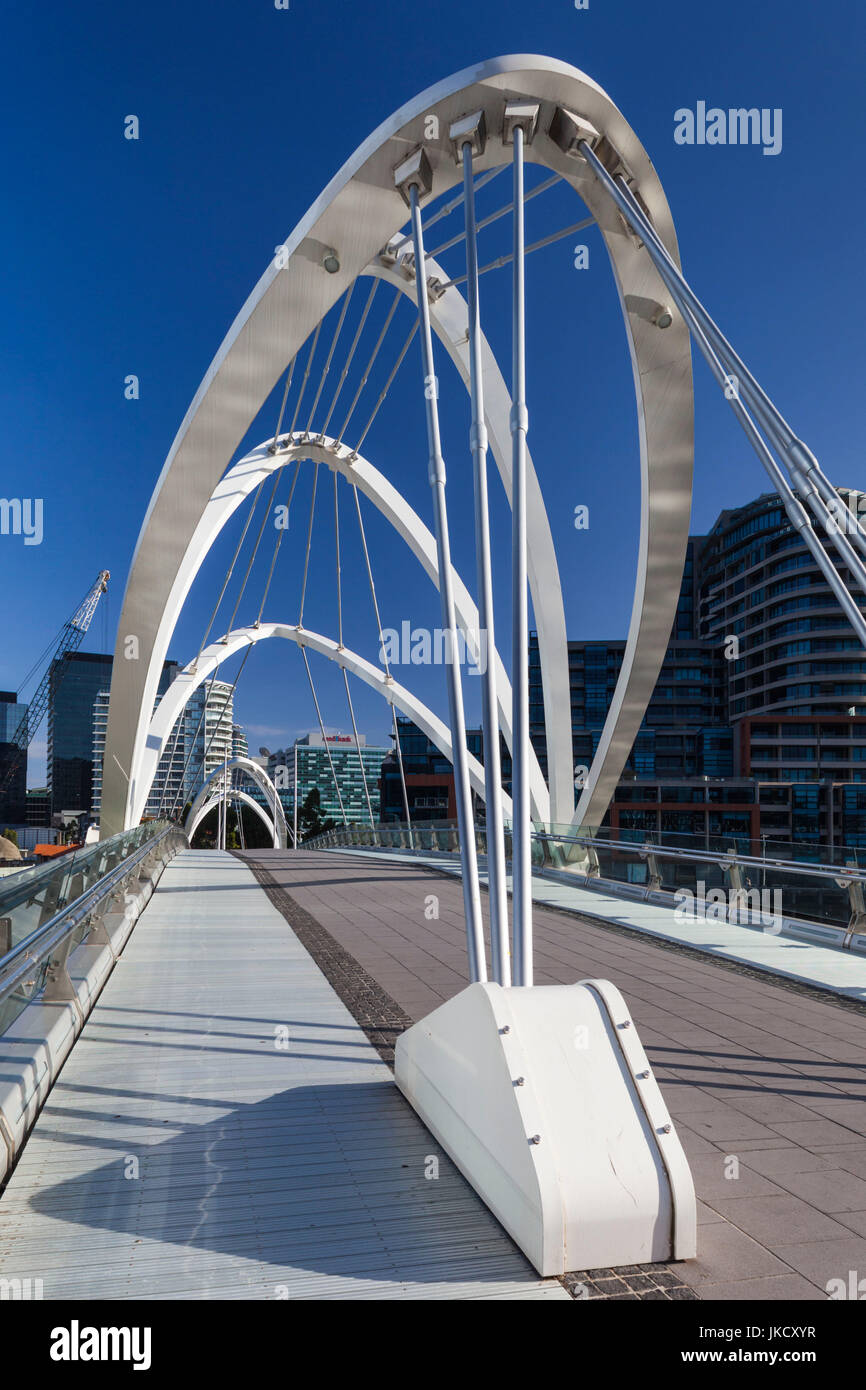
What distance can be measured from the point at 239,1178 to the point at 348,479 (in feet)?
82.0

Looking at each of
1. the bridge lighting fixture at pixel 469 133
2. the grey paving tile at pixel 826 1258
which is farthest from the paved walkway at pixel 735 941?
the bridge lighting fixture at pixel 469 133

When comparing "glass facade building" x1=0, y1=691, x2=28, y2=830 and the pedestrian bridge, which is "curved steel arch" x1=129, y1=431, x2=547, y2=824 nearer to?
the pedestrian bridge

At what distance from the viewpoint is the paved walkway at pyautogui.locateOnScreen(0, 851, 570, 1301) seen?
3.18 meters

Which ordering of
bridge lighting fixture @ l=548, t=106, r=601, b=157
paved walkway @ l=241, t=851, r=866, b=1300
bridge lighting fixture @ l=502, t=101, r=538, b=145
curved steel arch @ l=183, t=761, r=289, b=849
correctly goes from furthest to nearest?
curved steel arch @ l=183, t=761, r=289, b=849
bridge lighting fixture @ l=548, t=106, r=601, b=157
bridge lighting fixture @ l=502, t=101, r=538, b=145
paved walkway @ l=241, t=851, r=866, b=1300

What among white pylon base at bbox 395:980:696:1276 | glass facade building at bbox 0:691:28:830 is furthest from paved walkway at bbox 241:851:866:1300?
glass facade building at bbox 0:691:28:830

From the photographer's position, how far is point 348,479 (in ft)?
90.6

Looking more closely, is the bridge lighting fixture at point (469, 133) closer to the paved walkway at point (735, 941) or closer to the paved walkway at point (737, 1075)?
the paved walkway at point (737, 1075)

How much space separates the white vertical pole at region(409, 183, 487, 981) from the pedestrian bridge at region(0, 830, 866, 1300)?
3.04ft

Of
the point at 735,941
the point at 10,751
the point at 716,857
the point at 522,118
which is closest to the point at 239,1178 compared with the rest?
the point at 735,941

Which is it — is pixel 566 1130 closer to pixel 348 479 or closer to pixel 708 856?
pixel 708 856

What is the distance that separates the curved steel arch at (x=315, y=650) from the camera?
93.1ft

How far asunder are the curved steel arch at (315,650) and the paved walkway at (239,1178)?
19.5 metres

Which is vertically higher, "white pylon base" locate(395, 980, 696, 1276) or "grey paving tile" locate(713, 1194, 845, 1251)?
"white pylon base" locate(395, 980, 696, 1276)
